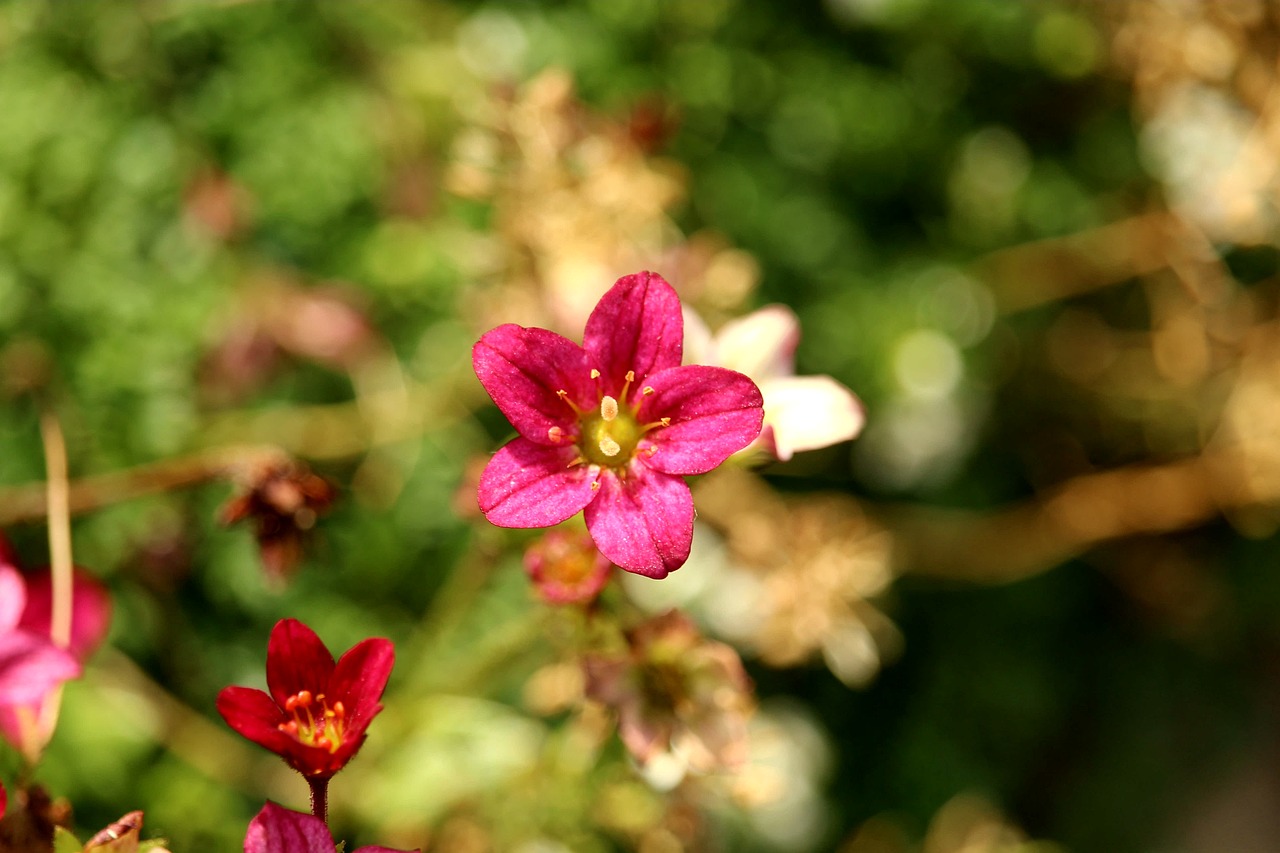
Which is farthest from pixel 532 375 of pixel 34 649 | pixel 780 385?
pixel 34 649

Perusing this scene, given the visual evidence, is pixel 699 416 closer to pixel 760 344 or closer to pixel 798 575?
pixel 760 344

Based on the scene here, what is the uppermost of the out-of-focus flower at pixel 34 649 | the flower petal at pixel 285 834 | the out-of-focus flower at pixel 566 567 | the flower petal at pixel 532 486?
the flower petal at pixel 532 486

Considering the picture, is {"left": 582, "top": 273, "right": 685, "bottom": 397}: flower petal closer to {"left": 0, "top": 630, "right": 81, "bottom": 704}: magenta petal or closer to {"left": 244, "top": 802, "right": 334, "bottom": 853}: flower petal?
{"left": 244, "top": 802, "right": 334, "bottom": 853}: flower petal

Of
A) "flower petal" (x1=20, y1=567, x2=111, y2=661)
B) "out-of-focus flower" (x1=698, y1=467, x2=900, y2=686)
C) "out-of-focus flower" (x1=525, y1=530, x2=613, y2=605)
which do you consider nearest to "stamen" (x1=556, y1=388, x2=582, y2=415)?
"out-of-focus flower" (x1=525, y1=530, x2=613, y2=605)

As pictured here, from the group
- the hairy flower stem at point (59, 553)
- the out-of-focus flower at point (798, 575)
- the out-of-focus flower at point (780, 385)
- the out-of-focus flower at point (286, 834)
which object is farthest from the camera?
the out-of-focus flower at point (798, 575)

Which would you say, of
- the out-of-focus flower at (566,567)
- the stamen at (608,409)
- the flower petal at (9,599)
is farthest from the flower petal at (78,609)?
the stamen at (608,409)

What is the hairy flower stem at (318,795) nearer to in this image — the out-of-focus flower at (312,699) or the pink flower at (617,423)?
the out-of-focus flower at (312,699)
